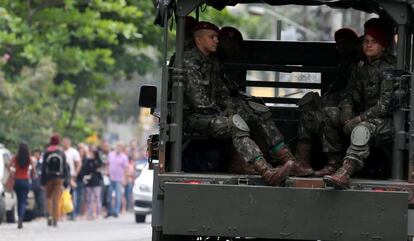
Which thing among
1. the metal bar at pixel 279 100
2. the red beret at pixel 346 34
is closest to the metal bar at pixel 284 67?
the metal bar at pixel 279 100

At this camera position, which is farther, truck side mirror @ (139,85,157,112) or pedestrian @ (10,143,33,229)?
pedestrian @ (10,143,33,229)

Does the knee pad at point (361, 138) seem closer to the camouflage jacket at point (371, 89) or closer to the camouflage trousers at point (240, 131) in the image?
the camouflage jacket at point (371, 89)

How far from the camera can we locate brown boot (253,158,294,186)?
39.4 feet

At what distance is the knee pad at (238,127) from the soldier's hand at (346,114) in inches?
40.5

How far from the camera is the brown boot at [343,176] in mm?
11852

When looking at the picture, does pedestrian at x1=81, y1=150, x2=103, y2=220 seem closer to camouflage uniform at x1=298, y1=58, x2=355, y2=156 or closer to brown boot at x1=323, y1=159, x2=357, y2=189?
camouflage uniform at x1=298, y1=58, x2=355, y2=156

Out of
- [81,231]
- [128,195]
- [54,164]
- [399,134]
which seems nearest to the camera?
[399,134]

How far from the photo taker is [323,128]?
13.1 metres

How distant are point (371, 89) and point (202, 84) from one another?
1.62 meters

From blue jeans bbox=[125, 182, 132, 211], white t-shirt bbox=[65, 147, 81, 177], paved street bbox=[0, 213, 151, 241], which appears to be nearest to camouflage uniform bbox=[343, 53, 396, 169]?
paved street bbox=[0, 213, 151, 241]

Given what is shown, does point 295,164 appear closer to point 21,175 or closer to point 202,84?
point 202,84

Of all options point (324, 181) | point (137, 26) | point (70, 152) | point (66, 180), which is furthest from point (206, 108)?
point (137, 26)

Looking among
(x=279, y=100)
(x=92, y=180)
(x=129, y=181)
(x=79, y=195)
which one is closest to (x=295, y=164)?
(x=279, y=100)

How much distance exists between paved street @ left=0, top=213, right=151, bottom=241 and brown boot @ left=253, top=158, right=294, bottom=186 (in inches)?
401
